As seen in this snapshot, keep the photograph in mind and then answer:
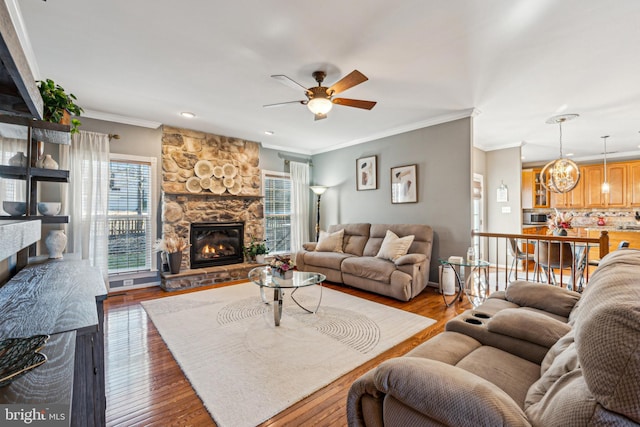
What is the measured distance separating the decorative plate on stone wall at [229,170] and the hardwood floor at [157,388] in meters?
2.85

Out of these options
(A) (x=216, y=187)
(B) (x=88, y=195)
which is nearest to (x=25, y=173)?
(B) (x=88, y=195)

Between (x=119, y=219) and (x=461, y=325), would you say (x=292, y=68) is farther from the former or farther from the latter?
(x=119, y=219)

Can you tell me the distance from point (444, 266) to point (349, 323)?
1.88 m

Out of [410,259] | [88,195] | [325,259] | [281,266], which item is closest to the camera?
[281,266]

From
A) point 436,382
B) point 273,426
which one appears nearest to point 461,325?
point 436,382

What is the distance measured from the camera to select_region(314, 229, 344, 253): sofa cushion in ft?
17.0

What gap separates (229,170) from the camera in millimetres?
5270

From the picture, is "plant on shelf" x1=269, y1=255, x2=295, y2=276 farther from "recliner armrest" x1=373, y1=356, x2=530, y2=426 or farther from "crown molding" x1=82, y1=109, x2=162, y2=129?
"crown molding" x1=82, y1=109, x2=162, y2=129

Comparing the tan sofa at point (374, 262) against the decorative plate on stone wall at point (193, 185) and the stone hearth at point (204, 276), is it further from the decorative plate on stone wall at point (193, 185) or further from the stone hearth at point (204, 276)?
the decorative plate on stone wall at point (193, 185)

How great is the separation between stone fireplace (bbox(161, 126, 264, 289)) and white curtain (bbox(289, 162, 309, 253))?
32.1 inches

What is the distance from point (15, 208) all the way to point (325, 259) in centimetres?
370

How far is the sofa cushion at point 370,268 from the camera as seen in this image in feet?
12.8

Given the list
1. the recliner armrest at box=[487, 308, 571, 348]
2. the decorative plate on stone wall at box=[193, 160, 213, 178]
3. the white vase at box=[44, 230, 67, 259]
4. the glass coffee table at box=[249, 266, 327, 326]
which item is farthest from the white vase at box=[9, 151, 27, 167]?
the recliner armrest at box=[487, 308, 571, 348]

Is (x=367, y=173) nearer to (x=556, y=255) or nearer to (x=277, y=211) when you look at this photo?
(x=277, y=211)
